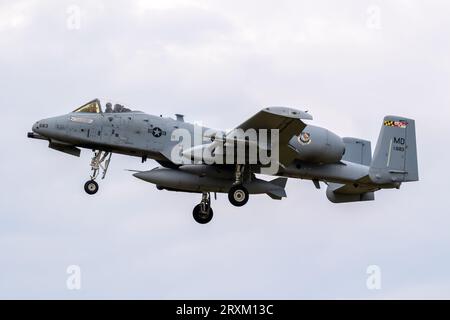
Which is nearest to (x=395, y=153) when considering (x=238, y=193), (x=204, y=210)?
(x=238, y=193)

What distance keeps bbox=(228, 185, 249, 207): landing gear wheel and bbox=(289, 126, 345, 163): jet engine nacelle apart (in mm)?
1744

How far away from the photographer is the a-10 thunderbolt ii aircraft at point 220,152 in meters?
36.5

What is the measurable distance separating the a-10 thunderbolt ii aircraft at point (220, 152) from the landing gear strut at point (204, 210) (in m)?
0.64

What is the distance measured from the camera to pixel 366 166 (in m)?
38.5

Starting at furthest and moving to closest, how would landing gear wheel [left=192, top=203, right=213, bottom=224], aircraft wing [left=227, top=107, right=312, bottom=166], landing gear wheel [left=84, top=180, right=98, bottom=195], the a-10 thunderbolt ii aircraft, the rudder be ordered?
landing gear wheel [left=192, top=203, right=213, bottom=224] → the rudder → landing gear wheel [left=84, top=180, right=98, bottom=195] → the a-10 thunderbolt ii aircraft → aircraft wing [left=227, top=107, right=312, bottom=166]

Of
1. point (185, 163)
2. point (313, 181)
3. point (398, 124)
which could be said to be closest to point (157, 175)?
point (185, 163)

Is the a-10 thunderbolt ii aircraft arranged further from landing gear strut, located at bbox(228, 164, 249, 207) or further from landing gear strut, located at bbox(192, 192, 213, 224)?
landing gear strut, located at bbox(192, 192, 213, 224)

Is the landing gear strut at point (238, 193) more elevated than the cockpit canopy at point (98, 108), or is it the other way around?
the cockpit canopy at point (98, 108)

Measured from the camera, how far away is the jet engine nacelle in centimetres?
3666

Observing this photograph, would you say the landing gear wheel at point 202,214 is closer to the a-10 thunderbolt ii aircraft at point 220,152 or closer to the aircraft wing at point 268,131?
the a-10 thunderbolt ii aircraft at point 220,152

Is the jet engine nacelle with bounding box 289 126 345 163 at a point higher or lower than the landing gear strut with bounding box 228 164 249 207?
higher

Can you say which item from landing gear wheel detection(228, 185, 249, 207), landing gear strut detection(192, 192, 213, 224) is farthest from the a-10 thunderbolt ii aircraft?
landing gear strut detection(192, 192, 213, 224)

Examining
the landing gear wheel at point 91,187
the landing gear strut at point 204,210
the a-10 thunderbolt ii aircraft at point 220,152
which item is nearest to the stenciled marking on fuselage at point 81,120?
the a-10 thunderbolt ii aircraft at point 220,152

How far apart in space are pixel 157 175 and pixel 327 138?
4713mm
